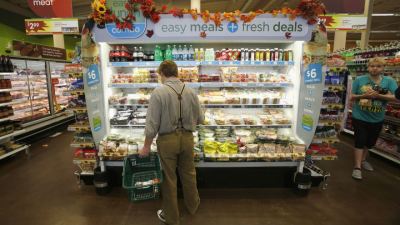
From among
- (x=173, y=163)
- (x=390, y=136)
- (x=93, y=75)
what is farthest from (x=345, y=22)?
(x=93, y=75)

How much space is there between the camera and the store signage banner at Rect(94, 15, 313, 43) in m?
3.35

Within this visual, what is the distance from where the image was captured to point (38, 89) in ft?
24.5

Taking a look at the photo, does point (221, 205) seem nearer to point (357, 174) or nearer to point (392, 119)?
point (357, 174)

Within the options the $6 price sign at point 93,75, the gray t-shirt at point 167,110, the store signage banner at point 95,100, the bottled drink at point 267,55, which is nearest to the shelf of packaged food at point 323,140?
the bottled drink at point 267,55

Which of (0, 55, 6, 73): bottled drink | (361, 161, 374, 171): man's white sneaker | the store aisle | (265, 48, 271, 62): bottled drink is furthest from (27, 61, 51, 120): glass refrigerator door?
(361, 161, 374, 171): man's white sneaker

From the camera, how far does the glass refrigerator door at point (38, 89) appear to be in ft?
23.4

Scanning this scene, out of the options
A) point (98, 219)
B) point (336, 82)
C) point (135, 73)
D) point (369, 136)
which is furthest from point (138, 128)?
point (369, 136)

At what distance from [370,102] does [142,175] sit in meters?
3.78

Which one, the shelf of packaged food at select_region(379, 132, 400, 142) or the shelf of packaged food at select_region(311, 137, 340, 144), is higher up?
the shelf of packaged food at select_region(311, 137, 340, 144)

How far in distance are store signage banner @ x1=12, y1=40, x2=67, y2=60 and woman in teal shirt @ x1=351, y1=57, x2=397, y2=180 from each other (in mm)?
7593

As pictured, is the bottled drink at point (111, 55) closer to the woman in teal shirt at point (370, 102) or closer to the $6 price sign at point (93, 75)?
the $6 price sign at point (93, 75)

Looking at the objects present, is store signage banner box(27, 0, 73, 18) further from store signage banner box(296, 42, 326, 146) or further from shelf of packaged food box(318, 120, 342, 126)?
shelf of packaged food box(318, 120, 342, 126)

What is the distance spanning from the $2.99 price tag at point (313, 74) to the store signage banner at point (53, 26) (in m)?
6.27

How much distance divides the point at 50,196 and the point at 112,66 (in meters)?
2.22
